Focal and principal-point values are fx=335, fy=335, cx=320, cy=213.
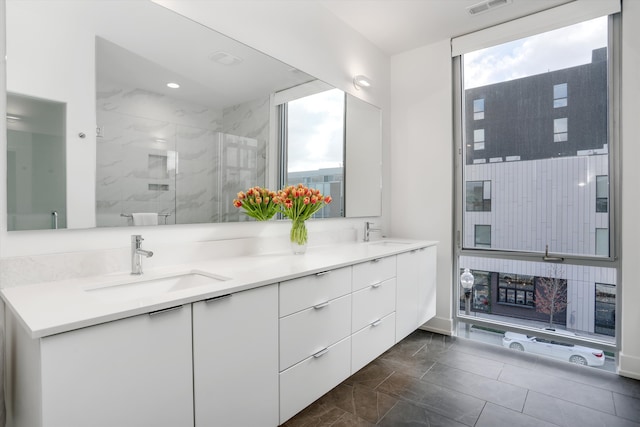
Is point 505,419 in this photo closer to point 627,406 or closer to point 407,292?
point 627,406

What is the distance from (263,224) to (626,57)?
8.96 ft

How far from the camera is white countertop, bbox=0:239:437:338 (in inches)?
35.4

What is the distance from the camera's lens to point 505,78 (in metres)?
2.87

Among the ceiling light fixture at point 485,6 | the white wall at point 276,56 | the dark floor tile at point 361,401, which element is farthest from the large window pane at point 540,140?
the dark floor tile at point 361,401

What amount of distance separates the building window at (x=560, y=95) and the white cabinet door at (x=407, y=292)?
5.22 ft

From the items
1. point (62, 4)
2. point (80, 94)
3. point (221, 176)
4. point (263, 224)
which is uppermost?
point (62, 4)

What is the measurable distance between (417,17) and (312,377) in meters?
2.74

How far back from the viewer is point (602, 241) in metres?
2.47

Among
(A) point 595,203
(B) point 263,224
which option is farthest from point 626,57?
(B) point 263,224

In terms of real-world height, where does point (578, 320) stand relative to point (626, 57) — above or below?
below

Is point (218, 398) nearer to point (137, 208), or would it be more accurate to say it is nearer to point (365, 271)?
point (137, 208)

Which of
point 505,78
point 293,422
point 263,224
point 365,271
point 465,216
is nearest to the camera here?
point 293,422

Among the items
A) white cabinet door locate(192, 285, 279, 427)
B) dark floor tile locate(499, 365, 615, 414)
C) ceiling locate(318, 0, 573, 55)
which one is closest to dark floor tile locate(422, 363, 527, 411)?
dark floor tile locate(499, 365, 615, 414)

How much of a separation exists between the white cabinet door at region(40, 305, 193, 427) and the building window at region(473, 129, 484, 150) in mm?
2796
